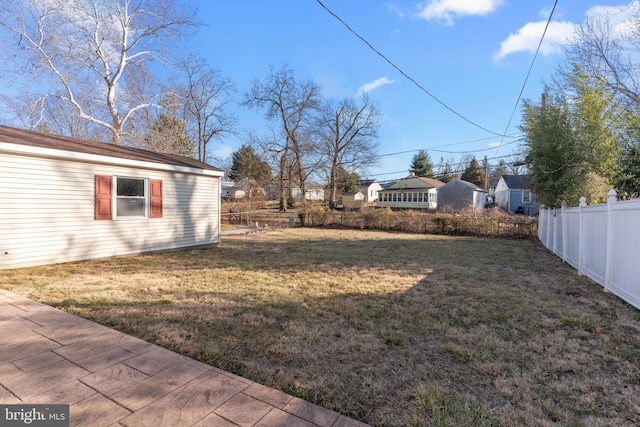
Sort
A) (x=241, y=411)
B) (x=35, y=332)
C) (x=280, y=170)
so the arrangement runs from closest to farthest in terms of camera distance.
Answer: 1. (x=241, y=411)
2. (x=35, y=332)
3. (x=280, y=170)

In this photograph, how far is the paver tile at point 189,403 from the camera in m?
1.68

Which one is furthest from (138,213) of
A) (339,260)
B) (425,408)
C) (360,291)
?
(425,408)

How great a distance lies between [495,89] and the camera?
10.7 meters

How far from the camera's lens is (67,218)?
622 centimetres

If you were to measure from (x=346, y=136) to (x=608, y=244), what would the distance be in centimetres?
2558

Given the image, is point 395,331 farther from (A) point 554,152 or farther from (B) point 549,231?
(B) point 549,231

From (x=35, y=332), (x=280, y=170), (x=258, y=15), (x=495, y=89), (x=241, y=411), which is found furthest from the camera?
(x=280, y=170)

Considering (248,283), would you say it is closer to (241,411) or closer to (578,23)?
(241,411)

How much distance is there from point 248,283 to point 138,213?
432 cm

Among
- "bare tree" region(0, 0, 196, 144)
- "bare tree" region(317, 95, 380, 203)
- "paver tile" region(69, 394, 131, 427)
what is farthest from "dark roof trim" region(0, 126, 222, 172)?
"bare tree" region(317, 95, 380, 203)

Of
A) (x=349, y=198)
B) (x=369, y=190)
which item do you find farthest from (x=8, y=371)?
(x=369, y=190)

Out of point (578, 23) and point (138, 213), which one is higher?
point (578, 23)

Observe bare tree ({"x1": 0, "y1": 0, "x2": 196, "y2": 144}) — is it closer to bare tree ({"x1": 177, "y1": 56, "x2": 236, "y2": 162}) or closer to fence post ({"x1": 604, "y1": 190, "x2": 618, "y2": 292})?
bare tree ({"x1": 177, "y1": 56, "x2": 236, "y2": 162})

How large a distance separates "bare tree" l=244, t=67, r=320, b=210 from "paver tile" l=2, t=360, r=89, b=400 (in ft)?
77.3
